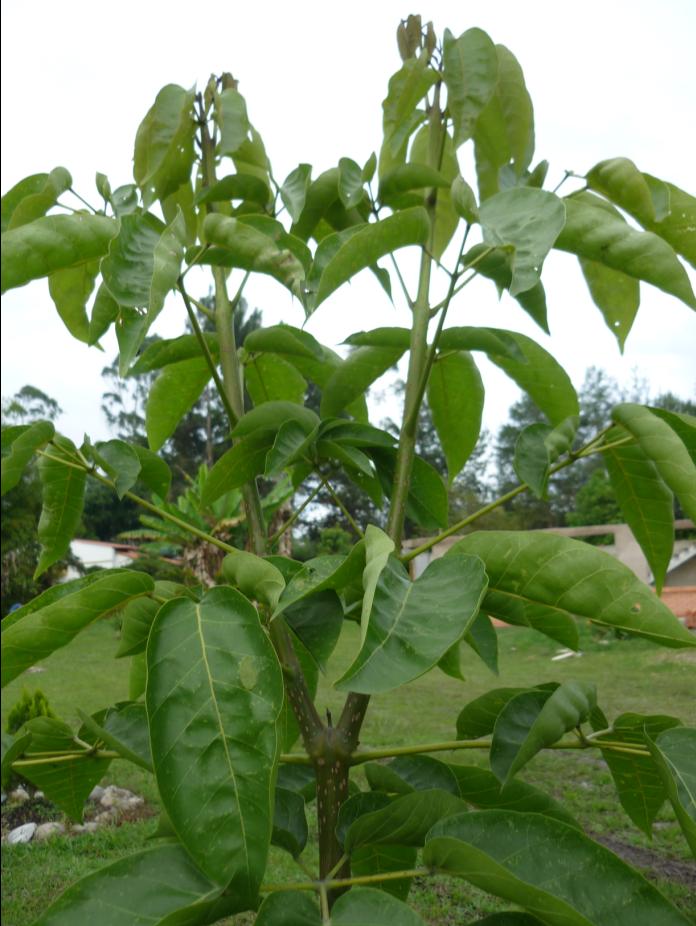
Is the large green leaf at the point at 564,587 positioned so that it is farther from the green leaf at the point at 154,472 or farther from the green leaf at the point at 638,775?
the green leaf at the point at 154,472

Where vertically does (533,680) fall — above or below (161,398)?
below

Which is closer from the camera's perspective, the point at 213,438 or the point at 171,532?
the point at 171,532

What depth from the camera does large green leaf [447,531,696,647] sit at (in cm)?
68

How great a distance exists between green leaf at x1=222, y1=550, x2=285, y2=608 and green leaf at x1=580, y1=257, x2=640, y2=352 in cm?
52

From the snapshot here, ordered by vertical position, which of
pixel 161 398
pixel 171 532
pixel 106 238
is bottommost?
pixel 171 532

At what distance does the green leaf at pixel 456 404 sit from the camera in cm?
104

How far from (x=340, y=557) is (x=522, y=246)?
1.05ft

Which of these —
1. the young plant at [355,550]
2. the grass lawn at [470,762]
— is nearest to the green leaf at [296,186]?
the young plant at [355,550]

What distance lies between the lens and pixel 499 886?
0.65 m

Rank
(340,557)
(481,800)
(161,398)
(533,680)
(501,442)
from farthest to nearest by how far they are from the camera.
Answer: (501,442)
(533,680)
(161,398)
(481,800)
(340,557)

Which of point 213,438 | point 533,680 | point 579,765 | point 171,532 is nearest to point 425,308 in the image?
point 579,765

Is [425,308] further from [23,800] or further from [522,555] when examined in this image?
[23,800]

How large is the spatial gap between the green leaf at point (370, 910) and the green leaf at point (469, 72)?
0.72 meters

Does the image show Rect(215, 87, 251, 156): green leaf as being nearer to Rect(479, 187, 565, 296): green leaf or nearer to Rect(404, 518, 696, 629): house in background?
Rect(479, 187, 565, 296): green leaf
